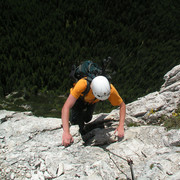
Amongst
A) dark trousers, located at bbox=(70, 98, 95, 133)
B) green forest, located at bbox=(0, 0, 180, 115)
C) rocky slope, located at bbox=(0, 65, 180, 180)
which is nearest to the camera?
rocky slope, located at bbox=(0, 65, 180, 180)

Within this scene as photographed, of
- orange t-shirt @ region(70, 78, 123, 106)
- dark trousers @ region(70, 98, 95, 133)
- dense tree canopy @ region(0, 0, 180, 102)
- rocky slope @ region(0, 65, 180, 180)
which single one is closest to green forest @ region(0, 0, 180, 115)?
dense tree canopy @ region(0, 0, 180, 102)

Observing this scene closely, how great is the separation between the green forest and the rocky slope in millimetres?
3791

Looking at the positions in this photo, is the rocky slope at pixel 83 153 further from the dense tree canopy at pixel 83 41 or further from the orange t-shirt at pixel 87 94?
the dense tree canopy at pixel 83 41

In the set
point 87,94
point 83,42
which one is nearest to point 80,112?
point 87,94

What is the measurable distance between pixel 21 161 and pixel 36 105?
14.8 ft

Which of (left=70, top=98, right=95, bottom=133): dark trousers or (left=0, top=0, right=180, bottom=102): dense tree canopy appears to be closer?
(left=70, top=98, right=95, bottom=133): dark trousers

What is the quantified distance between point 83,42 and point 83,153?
734 cm

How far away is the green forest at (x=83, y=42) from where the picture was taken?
26.0 feet

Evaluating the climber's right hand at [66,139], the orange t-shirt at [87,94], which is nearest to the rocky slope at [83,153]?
the climber's right hand at [66,139]

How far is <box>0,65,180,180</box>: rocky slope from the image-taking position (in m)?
2.71

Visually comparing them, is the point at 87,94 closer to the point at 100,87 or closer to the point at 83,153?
the point at 100,87

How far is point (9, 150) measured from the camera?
3.23 metres

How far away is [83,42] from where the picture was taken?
31.2 feet

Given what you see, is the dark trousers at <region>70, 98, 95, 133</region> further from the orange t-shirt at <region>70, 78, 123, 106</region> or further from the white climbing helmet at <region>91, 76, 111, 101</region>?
the white climbing helmet at <region>91, 76, 111, 101</region>
